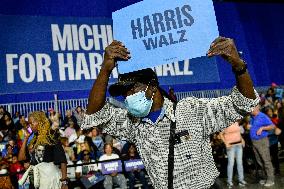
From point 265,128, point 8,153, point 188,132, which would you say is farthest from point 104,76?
point 8,153

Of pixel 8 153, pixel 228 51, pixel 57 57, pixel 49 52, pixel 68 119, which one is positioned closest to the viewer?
pixel 228 51

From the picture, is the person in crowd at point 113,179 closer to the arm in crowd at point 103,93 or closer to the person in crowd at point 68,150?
the person in crowd at point 68,150

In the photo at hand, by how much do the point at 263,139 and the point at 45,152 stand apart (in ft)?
16.0

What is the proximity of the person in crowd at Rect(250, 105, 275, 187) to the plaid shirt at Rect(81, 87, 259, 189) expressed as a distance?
604cm

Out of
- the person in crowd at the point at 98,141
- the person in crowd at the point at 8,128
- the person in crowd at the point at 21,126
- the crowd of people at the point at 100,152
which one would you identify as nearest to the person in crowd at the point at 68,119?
the crowd of people at the point at 100,152

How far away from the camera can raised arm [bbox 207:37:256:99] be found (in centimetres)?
209

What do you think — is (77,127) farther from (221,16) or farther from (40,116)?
(221,16)

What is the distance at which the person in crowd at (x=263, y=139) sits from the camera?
805cm

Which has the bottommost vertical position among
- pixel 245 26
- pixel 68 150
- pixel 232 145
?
pixel 232 145

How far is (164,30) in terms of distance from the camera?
2447 millimetres

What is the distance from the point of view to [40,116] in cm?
531

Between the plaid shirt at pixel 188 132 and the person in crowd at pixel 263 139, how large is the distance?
6043mm

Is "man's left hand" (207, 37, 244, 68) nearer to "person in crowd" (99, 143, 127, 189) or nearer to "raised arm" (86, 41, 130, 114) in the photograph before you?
"raised arm" (86, 41, 130, 114)

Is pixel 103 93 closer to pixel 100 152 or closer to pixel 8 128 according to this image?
pixel 100 152
